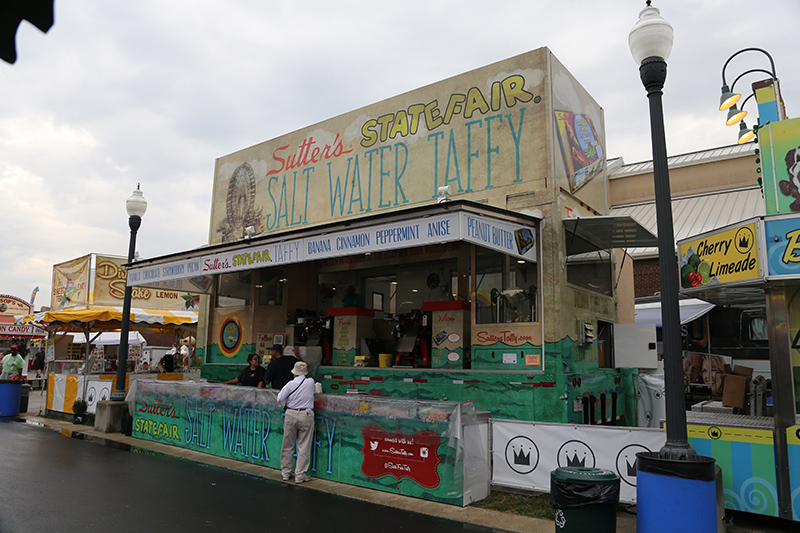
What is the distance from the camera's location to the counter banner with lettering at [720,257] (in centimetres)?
646

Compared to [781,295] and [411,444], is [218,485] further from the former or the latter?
[781,295]

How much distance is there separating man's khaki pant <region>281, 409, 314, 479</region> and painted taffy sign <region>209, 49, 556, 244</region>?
5.34m

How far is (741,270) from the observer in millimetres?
6555

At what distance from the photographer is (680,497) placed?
5137 millimetres

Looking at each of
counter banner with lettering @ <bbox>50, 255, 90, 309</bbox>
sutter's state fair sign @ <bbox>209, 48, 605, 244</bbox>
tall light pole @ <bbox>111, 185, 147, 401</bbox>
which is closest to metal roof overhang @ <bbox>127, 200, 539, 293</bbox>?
tall light pole @ <bbox>111, 185, 147, 401</bbox>

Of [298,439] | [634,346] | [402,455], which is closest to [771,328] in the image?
[402,455]

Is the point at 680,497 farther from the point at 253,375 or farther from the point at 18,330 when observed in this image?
the point at 18,330

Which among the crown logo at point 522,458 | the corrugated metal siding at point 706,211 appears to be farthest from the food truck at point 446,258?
the corrugated metal siding at point 706,211

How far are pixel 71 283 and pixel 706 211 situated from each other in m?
28.6

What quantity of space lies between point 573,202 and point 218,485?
8011mm

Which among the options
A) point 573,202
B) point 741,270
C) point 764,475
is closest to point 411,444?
point 764,475

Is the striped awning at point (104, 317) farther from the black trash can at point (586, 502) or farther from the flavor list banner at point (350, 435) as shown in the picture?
the black trash can at point (586, 502)

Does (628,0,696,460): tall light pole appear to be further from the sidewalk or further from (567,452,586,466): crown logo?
(567,452,586,466): crown logo

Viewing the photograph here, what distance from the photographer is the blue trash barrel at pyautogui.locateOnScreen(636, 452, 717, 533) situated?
5074 mm
